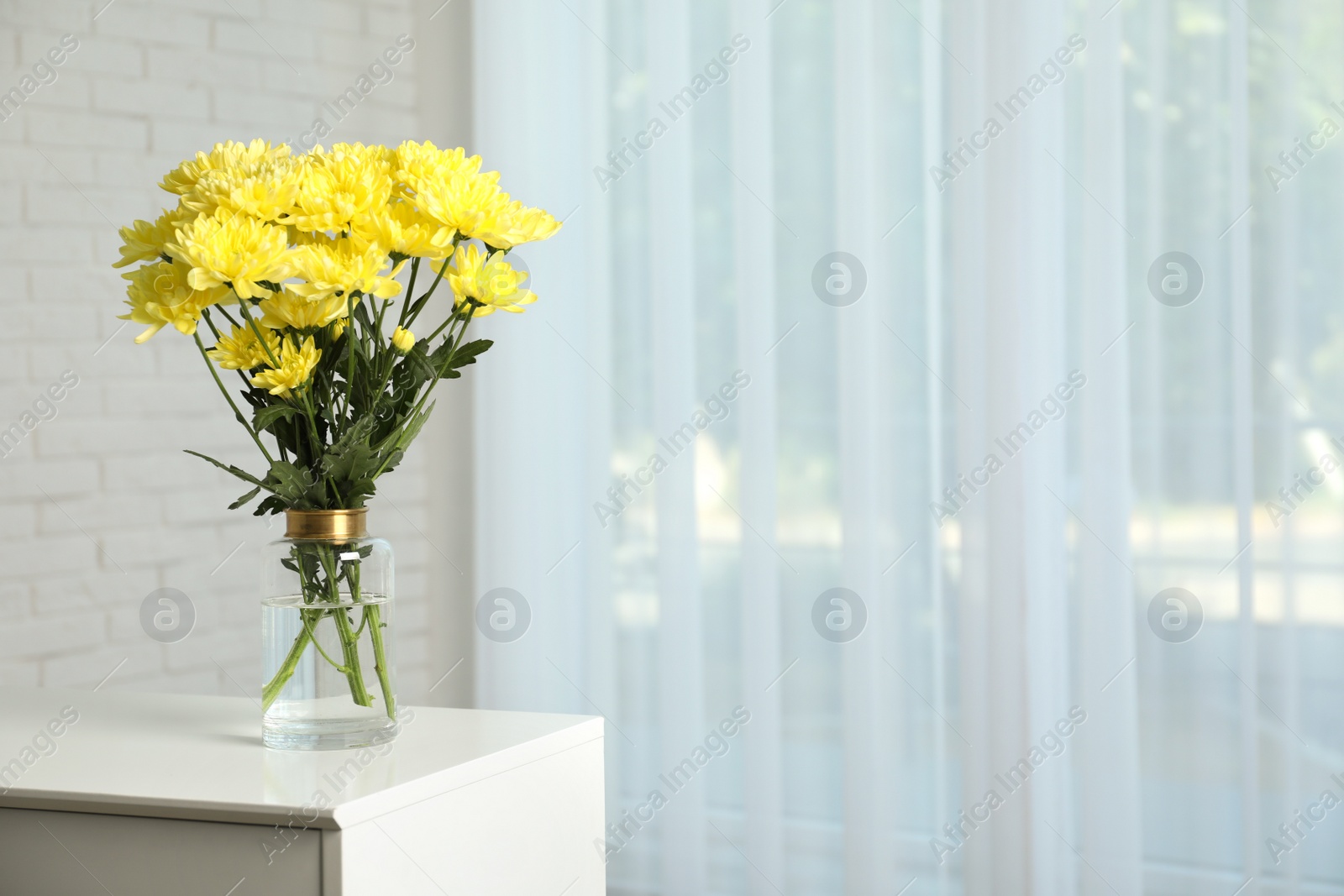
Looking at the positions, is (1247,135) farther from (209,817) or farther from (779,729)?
(209,817)

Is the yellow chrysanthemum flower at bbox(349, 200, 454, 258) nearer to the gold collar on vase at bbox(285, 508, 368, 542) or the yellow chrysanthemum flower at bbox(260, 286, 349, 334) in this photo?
the yellow chrysanthemum flower at bbox(260, 286, 349, 334)

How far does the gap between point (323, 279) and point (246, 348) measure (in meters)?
0.11

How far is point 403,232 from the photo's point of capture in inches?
40.3

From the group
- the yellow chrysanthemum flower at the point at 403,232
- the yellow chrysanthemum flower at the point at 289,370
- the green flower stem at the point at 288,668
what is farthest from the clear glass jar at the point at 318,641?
the yellow chrysanthemum flower at the point at 403,232

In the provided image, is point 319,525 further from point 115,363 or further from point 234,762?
point 115,363

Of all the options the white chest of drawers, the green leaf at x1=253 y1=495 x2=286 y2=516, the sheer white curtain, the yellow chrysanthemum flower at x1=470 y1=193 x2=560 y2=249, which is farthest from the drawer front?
the sheer white curtain

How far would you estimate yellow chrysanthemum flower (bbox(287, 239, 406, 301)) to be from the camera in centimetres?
96

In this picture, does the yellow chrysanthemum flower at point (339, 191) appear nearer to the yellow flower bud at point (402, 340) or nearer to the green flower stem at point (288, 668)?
the yellow flower bud at point (402, 340)

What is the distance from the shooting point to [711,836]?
8.83 feet

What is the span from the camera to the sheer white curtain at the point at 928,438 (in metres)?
2.21

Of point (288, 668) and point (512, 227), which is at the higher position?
point (512, 227)

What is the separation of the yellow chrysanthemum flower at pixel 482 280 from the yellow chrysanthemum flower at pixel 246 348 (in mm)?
151

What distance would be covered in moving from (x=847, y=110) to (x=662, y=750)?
1.39 meters

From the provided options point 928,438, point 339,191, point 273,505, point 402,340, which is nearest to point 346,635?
point 273,505
